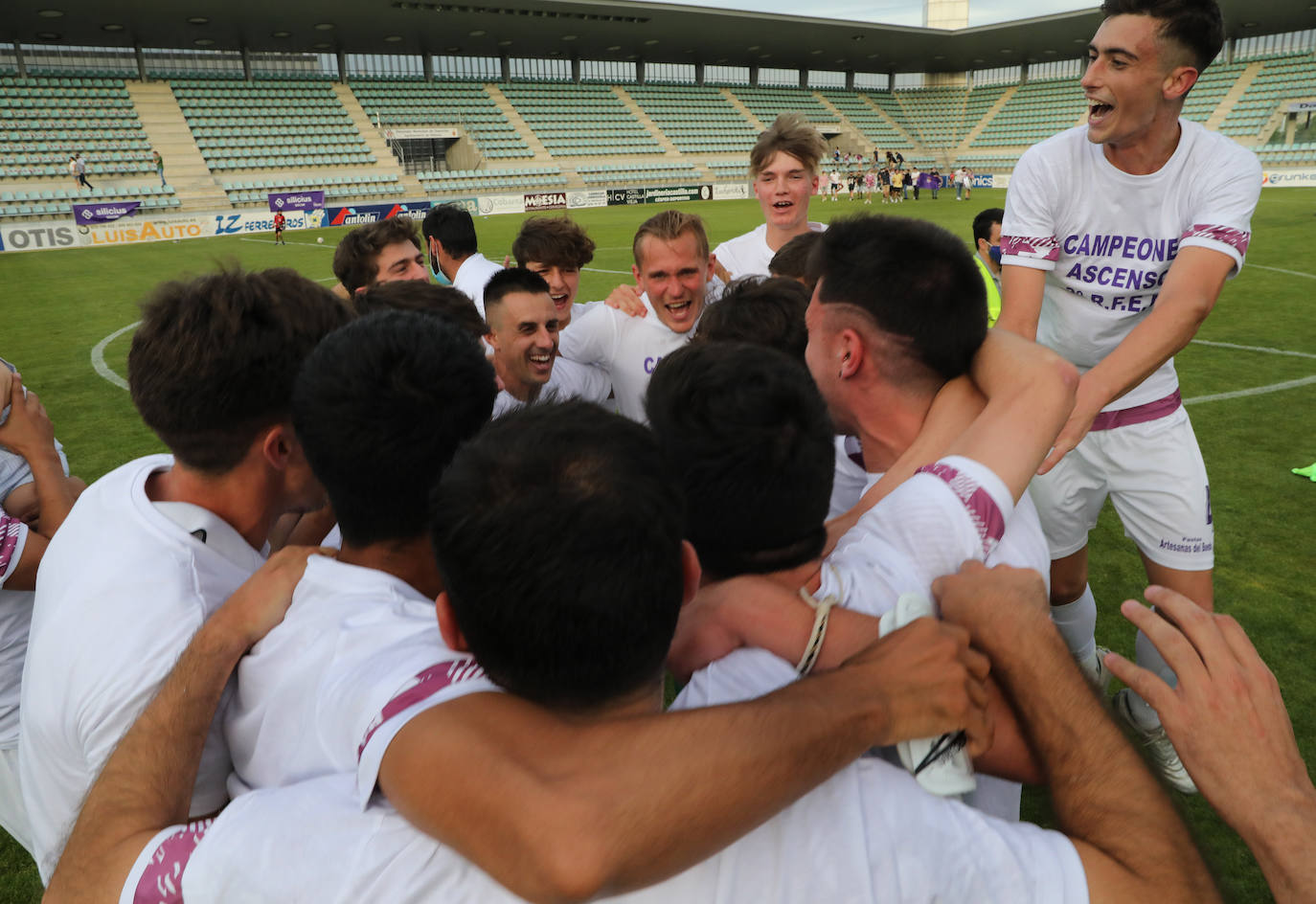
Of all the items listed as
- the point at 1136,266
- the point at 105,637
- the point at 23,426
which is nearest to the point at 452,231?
the point at 23,426

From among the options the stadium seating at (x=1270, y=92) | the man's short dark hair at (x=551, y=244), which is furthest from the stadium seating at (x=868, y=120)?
the man's short dark hair at (x=551, y=244)

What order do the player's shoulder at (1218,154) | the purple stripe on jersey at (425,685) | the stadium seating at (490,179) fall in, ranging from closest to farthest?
the purple stripe on jersey at (425,685)
the player's shoulder at (1218,154)
the stadium seating at (490,179)

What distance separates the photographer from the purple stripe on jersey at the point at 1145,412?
12.2ft

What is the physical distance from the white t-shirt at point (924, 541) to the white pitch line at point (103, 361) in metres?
9.96

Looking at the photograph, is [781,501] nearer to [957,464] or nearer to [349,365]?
[957,464]

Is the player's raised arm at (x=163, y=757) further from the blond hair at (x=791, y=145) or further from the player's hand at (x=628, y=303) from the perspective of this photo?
the blond hair at (x=791, y=145)

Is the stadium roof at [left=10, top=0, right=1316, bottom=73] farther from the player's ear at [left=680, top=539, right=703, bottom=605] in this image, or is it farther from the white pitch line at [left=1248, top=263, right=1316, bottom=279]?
the player's ear at [left=680, top=539, right=703, bottom=605]

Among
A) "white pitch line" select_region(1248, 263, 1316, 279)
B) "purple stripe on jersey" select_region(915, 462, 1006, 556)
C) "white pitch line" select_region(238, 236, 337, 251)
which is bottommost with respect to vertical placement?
"white pitch line" select_region(1248, 263, 1316, 279)

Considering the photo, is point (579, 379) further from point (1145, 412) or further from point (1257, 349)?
point (1257, 349)

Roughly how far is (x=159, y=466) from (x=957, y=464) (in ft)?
6.36

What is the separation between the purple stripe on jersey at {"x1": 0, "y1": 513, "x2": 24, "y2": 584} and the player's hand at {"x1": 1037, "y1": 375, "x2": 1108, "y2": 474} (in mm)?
3198

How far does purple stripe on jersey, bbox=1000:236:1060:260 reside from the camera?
3.74 m

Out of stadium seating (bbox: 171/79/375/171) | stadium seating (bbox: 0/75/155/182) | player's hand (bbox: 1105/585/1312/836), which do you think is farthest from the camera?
stadium seating (bbox: 171/79/375/171)

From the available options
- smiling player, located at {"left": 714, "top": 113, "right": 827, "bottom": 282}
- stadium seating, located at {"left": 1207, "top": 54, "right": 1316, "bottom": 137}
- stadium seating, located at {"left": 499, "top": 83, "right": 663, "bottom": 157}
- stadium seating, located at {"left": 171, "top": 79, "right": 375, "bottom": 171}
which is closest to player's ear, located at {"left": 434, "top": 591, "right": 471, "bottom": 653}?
smiling player, located at {"left": 714, "top": 113, "right": 827, "bottom": 282}
